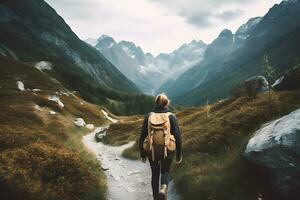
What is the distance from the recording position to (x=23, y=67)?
9719 cm

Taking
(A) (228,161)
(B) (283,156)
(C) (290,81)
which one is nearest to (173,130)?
(B) (283,156)

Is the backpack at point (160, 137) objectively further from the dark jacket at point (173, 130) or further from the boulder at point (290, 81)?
the boulder at point (290, 81)

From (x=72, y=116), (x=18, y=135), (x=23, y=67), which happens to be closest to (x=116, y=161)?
(x=18, y=135)

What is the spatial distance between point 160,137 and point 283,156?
4177 millimetres

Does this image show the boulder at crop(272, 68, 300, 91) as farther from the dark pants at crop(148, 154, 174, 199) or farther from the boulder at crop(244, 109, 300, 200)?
the dark pants at crop(148, 154, 174, 199)

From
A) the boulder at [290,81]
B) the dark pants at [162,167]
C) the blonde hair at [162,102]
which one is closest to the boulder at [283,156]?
the dark pants at [162,167]

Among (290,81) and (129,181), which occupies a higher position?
(290,81)

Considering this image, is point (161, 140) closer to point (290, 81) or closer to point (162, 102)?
point (162, 102)

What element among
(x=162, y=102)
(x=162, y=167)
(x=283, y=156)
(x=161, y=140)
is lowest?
(x=162, y=167)

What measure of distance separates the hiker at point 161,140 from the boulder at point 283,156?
322cm

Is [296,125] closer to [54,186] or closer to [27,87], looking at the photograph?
[54,186]

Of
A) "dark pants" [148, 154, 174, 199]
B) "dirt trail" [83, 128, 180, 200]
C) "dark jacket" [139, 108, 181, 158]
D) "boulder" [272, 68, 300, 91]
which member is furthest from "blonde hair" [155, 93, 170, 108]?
"boulder" [272, 68, 300, 91]

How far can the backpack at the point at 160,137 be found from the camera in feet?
30.5

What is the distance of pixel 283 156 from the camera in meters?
10.0
